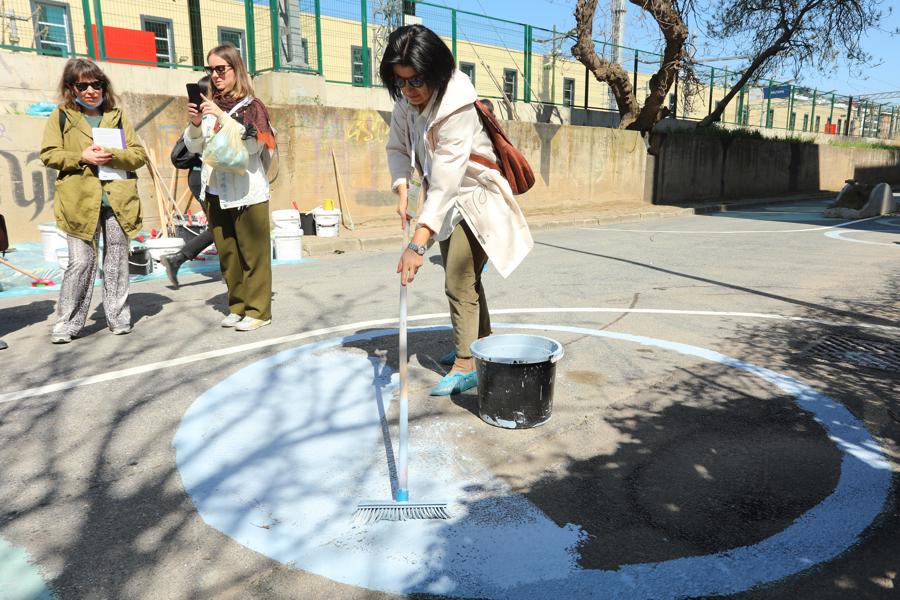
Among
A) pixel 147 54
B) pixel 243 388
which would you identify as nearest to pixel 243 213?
pixel 243 388

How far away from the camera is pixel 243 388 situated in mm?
3963

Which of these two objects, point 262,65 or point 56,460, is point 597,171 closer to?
point 262,65

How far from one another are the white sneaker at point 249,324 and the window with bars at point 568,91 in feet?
52.2

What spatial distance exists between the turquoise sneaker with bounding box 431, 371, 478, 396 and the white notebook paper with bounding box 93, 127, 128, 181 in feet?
9.71

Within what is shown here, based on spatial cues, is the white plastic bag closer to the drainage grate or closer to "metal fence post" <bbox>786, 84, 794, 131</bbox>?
the drainage grate

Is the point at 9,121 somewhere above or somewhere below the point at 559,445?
above

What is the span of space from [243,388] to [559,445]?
6.26ft

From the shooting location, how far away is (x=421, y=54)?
3088 millimetres

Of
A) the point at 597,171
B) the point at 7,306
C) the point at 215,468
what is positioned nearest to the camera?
the point at 215,468

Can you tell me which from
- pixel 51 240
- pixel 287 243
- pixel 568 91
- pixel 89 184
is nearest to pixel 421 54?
pixel 89 184

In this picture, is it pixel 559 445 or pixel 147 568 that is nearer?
pixel 147 568

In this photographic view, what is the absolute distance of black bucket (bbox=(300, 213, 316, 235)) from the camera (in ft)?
36.7

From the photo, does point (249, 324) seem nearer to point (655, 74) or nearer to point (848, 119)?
point (655, 74)

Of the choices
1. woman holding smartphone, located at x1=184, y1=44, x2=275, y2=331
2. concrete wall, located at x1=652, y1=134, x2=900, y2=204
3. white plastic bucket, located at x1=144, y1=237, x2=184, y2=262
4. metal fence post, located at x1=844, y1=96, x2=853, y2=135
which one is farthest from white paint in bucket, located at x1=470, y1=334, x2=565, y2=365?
metal fence post, located at x1=844, y1=96, x2=853, y2=135
